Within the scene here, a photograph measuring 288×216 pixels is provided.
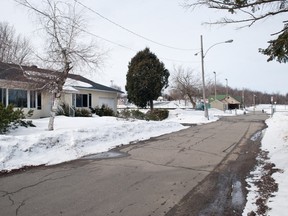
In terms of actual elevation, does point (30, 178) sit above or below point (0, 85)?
below

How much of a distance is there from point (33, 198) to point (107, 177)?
214cm

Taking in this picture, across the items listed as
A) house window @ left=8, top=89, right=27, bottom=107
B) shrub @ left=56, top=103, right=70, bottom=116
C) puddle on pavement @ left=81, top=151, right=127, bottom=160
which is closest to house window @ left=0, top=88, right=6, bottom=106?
house window @ left=8, top=89, right=27, bottom=107

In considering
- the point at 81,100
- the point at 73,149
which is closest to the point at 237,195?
the point at 73,149

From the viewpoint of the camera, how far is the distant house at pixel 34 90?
1670 centimetres

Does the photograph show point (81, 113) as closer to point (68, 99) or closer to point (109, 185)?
point (68, 99)

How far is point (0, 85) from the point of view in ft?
68.0

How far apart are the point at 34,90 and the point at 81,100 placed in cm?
1029

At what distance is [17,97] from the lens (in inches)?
882

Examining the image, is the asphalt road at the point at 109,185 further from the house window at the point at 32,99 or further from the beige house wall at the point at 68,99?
the house window at the point at 32,99

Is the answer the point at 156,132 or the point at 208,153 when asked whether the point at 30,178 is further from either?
the point at 156,132

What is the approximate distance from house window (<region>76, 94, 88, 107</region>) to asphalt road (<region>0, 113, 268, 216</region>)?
18874 millimetres

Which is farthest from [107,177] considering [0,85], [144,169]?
[0,85]

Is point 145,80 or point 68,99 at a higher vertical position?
point 145,80

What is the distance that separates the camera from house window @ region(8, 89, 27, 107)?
71.8 feet
